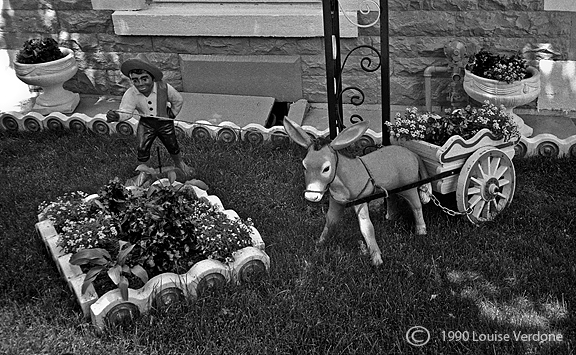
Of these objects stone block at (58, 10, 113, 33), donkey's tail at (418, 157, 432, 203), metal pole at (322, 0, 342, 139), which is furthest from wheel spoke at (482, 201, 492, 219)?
stone block at (58, 10, 113, 33)

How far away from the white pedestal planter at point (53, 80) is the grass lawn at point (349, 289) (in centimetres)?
185

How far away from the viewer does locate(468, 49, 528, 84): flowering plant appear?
5.95 m

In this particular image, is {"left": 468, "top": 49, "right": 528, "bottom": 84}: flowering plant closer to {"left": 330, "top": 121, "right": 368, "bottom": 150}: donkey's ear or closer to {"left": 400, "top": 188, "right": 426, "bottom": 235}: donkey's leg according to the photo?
{"left": 400, "top": 188, "right": 426, "bottom": 235}: donkey's leg

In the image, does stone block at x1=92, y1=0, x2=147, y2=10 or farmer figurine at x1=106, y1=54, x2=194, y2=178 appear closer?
farmer figurine at x1=106, y1=54, x2=194, y2=178

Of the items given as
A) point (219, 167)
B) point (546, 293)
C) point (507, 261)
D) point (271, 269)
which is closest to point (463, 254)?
point (507, 261)

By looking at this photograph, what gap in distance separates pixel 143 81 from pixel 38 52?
8.79ft

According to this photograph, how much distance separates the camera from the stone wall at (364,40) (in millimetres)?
6348

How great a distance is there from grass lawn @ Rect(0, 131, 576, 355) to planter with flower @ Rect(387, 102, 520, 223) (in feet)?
0.62

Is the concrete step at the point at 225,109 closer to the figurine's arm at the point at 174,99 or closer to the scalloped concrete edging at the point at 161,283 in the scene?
the figurine's arm at the point at 174,99

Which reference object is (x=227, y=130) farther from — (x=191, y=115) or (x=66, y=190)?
A: (x=66, y=190)

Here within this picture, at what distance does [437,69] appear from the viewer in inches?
260

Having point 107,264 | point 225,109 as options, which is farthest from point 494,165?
point 225,109

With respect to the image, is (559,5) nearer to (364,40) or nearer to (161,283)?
(364,40)

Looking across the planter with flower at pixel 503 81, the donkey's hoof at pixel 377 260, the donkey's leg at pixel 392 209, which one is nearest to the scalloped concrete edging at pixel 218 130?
the planter with flower at pixel 503 81
